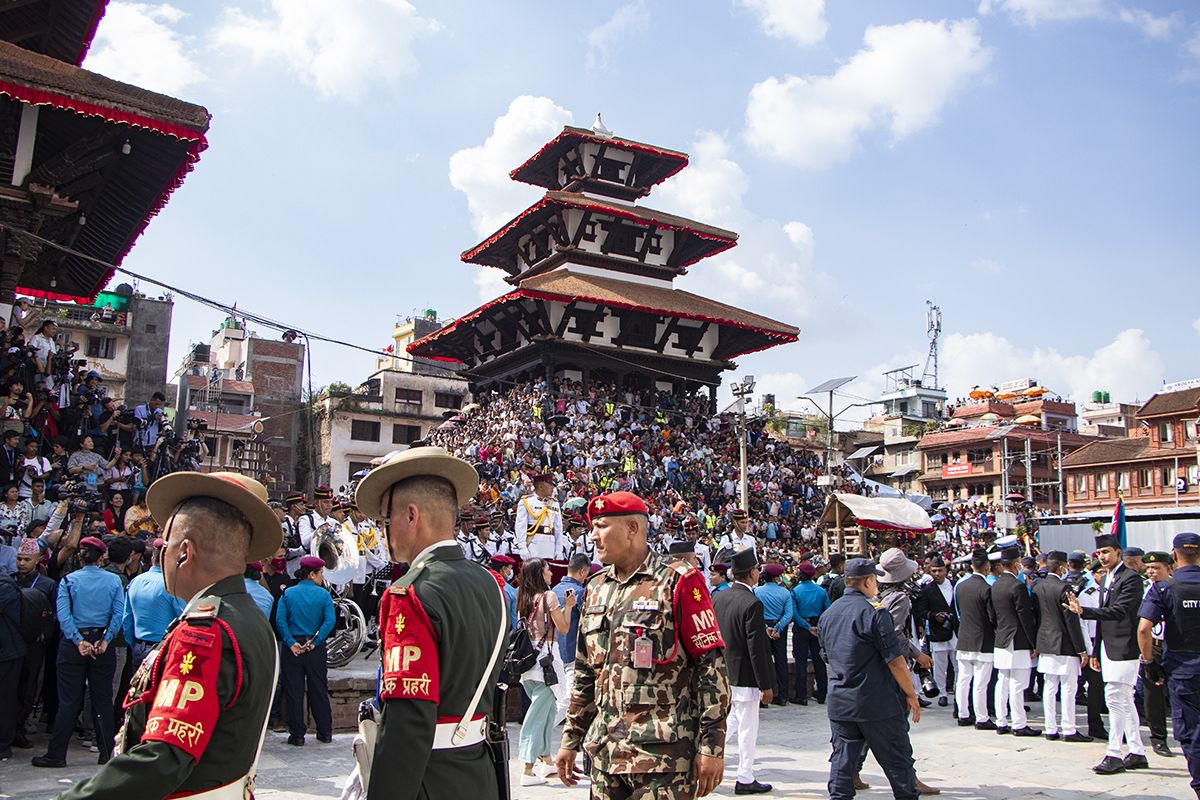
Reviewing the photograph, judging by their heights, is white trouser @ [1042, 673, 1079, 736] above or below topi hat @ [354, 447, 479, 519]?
below

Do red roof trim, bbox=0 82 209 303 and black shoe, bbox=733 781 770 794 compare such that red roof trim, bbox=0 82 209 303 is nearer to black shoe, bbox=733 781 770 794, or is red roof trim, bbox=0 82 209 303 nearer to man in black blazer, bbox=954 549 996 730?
black shoe, bbox=733 781 770 794

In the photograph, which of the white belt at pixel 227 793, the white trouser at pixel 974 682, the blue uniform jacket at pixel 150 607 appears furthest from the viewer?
the white trouser at pixel 974 682

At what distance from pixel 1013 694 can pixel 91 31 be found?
1727 cm

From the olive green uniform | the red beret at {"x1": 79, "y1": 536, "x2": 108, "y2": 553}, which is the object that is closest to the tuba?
the red beret at {"x1": 79, "y1": 536, "x2": 108, "y2": 553}

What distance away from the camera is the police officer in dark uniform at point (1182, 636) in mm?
6973

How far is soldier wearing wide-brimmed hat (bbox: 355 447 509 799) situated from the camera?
2777 millimetres

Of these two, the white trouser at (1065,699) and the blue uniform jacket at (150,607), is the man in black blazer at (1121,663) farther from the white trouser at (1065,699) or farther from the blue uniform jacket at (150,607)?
the blue uniform jacket at (150,607)

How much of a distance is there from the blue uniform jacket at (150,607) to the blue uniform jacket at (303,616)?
113 cm

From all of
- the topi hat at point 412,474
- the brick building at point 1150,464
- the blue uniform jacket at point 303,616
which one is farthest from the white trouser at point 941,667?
the brick building at point 1150,464

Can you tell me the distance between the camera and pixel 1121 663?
8.32 meters

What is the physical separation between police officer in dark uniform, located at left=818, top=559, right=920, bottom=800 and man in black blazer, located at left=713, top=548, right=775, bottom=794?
130cm

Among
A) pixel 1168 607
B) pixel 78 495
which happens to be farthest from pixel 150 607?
pixel 1168 607

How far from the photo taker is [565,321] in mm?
29750

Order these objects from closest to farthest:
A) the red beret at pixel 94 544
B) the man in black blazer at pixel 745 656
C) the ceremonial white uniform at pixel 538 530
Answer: the man in black blazer at pixel 745 656, the red beret at pixel 94 544, the ceremonial white uniform at pixel 538 530
